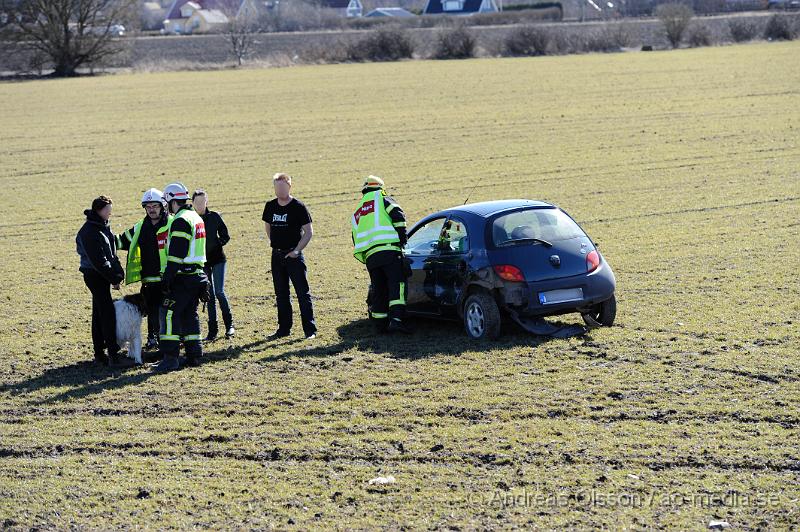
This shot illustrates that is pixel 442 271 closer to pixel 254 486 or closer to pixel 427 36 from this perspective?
pixel 254 486

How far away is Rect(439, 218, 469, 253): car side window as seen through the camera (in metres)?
12.5

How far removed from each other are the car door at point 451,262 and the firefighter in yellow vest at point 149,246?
3170 millimetres

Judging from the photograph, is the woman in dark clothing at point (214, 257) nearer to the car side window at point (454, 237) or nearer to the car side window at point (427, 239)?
the car side window at point (427, 239)

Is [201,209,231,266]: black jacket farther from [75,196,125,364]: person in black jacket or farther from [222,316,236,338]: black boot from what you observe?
[75,196,125,364]: person in black jacket

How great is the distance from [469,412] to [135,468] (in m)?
2.92

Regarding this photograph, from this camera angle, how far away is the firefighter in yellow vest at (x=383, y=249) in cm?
1258

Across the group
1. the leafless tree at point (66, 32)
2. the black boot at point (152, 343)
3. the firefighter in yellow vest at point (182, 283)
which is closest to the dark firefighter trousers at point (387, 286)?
the firefighter in yellow vest at point (182, 283)

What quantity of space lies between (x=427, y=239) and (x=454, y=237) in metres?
0.58

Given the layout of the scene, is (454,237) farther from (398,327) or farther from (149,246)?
(149,246)

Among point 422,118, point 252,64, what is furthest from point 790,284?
point 252,64

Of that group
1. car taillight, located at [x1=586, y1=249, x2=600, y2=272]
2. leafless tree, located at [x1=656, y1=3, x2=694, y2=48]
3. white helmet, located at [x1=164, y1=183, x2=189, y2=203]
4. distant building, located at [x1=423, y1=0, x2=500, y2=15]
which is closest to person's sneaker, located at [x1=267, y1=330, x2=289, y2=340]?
white helmet, located at [x1=164, y1=183, x2=189, y2=203]

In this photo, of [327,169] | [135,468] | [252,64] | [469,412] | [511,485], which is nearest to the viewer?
[511,485]

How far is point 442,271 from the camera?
1267 cm

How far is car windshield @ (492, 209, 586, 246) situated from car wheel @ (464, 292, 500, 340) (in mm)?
652
